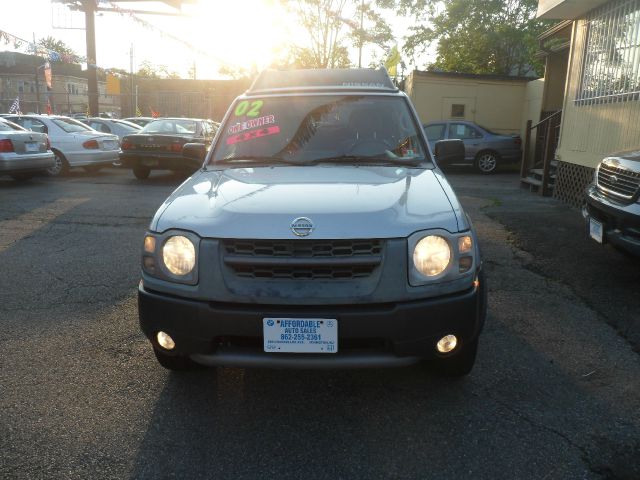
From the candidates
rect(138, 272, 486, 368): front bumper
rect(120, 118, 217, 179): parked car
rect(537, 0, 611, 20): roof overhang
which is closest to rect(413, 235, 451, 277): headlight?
rect(138, 272, 486, 368): front bumper

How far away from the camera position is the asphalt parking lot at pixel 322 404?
92.1 inches

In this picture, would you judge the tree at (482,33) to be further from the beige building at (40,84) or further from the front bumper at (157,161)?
the beige building at (40,84)

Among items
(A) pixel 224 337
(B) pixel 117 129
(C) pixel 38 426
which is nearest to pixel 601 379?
(A) pixel 224 337

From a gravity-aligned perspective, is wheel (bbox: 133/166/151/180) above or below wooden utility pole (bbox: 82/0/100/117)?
below

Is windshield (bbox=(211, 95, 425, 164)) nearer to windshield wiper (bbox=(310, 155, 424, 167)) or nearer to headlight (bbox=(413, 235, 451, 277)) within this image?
windshield wiper (bbox=(310, 155, 424, 167))

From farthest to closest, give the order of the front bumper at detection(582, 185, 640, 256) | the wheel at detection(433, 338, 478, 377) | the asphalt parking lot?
1. the front bumper at detection(582, 185, 640, 256)
2. the wheel at detection(433, 338, 478, 377)
3. the asphalt parking lot

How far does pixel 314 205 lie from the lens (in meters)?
Result: 2.61

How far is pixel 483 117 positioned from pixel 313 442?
59.2ft

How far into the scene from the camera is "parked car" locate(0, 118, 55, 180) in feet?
34.3

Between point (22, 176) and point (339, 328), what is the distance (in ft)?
37.7

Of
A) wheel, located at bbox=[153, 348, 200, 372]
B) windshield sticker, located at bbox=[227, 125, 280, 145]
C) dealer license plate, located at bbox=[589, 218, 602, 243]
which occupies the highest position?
windshield sticker, located at bbox=[227, 125, 280, 145]

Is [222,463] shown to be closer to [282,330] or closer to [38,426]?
[282,330]

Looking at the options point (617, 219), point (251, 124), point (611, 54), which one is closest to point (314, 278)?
point (251, 124)

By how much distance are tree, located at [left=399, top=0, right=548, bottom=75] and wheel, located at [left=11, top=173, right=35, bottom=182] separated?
833 inches
